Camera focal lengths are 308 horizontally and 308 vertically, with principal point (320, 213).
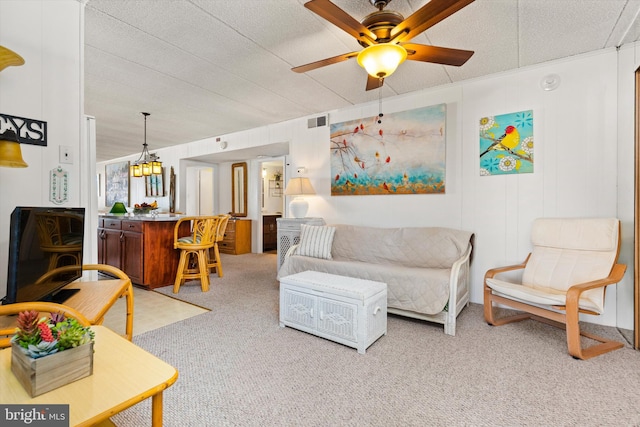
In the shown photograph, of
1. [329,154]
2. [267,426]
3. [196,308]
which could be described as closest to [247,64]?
[329,154]

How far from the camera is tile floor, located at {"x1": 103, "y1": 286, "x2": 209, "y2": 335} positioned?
106 inches

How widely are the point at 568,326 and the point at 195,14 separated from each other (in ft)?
11.1

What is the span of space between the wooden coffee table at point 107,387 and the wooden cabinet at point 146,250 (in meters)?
2.84

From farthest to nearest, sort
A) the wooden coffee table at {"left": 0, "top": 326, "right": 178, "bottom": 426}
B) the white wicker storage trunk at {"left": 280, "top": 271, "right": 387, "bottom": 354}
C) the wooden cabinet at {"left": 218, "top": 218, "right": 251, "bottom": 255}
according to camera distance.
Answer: the wooden cabinet at {"left": 218, "top": 218, "right": 251, "bottom": 255}
the white wicker storage trunk at {"left": 280, "top": 271, "right": 387, "bottom": 354}
the wooden coffee table at {"left": 0, "top": 326, "right": 178, "bottom": 426}

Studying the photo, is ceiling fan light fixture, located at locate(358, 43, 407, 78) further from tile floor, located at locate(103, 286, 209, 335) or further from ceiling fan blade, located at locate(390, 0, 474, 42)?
tile floor, located at locate(103, 286, 209, 335)

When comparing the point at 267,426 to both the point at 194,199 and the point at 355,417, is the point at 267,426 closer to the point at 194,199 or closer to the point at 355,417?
the point at 355,417

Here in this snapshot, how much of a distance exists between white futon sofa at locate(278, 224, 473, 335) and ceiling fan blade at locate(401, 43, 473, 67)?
63.7 inches

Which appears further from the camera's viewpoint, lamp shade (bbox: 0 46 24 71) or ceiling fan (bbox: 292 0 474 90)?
ceiling fan (bbox: 292 0 474 90)

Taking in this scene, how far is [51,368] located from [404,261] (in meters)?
2.98

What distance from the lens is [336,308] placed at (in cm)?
233

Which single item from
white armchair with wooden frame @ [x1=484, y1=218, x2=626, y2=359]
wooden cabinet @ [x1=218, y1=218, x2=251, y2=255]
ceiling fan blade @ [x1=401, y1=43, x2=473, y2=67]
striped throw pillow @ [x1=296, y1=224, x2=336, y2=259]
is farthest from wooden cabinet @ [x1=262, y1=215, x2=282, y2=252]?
ceiling fan blade @ [x1=401, y1=43, x2=473, y2=67]

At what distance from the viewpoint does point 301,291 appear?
2.54 meters

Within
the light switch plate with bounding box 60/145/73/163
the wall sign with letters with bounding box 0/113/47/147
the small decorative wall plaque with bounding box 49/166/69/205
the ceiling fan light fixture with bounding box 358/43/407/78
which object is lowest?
the small decorative wall plaque with bounding box 49/166/69/205

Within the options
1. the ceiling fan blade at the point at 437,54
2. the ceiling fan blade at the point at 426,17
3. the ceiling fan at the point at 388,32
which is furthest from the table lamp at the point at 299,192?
the ceiling fan blade at the point at 426,17
